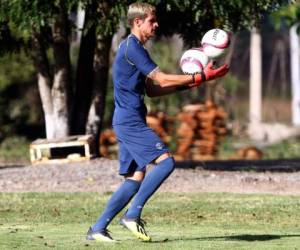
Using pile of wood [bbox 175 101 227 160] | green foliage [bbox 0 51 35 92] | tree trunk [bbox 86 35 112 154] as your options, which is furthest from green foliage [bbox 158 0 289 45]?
green foliage [bbox 0 51 35 92]

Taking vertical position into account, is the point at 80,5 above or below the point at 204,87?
above

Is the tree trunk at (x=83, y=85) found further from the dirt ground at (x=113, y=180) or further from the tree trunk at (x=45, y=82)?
the dirt ground at (x=113, y=180)

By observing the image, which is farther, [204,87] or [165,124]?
[204,87]

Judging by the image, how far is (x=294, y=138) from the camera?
111 feet

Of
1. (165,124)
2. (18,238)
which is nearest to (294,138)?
(165,124)

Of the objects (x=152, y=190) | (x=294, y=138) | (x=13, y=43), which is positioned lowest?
(x=294, y=138)

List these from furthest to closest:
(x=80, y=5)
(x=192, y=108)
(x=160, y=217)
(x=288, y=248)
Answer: (x=192, y=108) → (x=80, y=5) → (x=160, y=217) → (x=288, y=248)

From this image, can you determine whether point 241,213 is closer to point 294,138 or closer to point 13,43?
point 13,43

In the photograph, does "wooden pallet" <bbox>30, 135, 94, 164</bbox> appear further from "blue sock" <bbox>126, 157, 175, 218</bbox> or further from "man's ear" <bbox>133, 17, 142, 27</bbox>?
"man's ear" <bbox>133, 17, 142, 27</bbox>

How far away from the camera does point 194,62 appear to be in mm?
10258

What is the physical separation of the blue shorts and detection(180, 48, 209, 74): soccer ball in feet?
2.07

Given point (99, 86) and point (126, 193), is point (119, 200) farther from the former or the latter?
point (99, 86)

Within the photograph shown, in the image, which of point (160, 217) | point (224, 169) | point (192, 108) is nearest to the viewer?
point (160, 217)

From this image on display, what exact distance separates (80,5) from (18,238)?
681 centimetres
